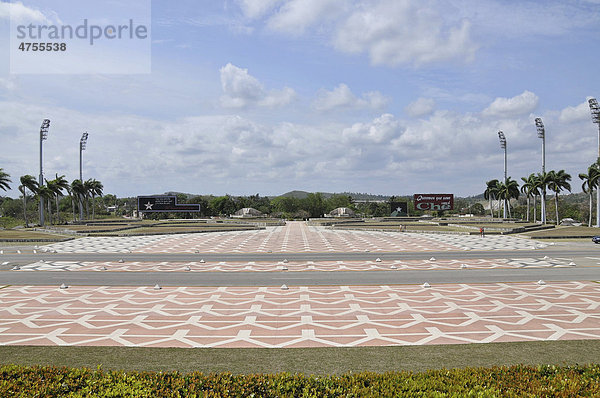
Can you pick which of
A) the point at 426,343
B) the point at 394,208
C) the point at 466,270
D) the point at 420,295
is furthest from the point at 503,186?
the point at 426,343

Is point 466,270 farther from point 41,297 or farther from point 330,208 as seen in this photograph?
point 330,208

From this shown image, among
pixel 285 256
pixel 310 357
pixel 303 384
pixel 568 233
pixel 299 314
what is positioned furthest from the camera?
pixel 568 233

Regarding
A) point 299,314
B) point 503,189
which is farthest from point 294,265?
point 503,189

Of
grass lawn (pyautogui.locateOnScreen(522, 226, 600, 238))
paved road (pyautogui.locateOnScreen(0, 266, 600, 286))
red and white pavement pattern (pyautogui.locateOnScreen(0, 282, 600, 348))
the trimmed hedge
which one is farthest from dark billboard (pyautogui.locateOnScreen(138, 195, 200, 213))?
the trimmed hedge

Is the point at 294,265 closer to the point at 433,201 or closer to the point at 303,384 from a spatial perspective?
the point at 303,384

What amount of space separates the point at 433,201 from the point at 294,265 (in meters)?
61.3

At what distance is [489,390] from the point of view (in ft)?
19.3

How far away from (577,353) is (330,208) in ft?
413

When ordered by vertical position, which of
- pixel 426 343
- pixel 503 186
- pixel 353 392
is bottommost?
pixel 426 343

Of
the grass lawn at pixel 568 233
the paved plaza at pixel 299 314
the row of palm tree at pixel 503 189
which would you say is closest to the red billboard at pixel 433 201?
the row of palm tree at pixel 503 189

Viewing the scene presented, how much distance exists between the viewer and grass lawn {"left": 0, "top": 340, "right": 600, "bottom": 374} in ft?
27.5

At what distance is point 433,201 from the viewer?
→ 79.4 m

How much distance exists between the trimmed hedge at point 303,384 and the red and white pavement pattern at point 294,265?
585 inches

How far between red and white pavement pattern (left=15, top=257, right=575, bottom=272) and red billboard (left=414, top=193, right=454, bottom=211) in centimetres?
5422
